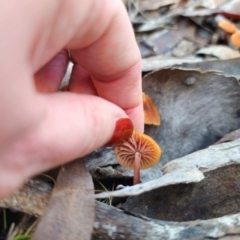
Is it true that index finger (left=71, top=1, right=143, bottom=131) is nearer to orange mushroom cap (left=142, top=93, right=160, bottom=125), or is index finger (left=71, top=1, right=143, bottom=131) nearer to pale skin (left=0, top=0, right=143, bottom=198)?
pale skin (left=0, top=0, right=143, bottom=198)

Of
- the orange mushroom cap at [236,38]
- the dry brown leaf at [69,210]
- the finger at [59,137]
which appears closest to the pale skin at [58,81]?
the finger at [59,137]

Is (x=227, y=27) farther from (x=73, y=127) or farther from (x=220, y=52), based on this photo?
(x=73, y=127)

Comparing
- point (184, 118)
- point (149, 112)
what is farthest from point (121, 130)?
point (184, 118)

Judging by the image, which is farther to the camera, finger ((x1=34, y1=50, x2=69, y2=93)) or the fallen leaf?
the fallen leaf

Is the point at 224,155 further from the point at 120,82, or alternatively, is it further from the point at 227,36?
the point at 227,36

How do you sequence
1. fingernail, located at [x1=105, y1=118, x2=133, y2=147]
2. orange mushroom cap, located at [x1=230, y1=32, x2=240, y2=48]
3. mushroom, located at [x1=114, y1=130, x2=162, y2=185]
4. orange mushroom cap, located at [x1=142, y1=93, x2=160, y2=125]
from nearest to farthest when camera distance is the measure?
fingernail, located at [x1=105, y1=118, x2=133, y2=147] → mushroom, located at [x1=114, y1=130, x2=162, y2=185] → orange mushroom cap, located at [x1=142, y1=93, x2=160, y2=125] → orange mushroom cap, located at [x1=230, y1=32, x2=240, y2=48]

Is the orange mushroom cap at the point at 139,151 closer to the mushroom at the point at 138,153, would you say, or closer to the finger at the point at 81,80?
the mushroom at the point at 138,153

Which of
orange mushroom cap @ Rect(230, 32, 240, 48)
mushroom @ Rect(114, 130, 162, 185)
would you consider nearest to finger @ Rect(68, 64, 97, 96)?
mushroom @ Rect(114, 130, 162, 185)
